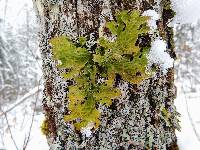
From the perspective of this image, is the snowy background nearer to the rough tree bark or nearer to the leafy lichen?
the rough tree bark

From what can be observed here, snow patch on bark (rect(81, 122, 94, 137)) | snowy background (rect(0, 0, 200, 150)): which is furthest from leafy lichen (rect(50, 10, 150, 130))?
snowy background (rect(0, 0, 200, 150))

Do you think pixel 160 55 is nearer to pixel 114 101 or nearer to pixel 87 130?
pixel 114 101

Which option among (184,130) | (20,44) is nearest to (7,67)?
(20,44)

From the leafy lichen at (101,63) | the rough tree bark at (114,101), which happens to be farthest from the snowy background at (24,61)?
the leafy lichen at (101,63)

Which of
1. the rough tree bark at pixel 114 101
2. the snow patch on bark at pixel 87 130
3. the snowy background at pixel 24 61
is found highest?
the snowy background at pixel 24 61

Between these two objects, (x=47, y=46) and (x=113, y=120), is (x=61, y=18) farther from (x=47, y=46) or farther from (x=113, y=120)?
(x=113, y=120)

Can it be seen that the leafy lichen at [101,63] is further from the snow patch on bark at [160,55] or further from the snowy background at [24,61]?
the snowy background at [24,61]
